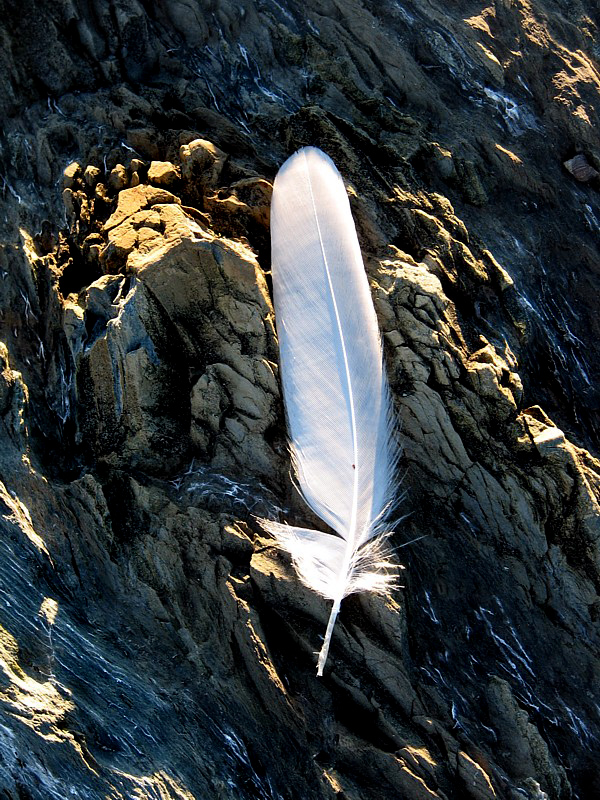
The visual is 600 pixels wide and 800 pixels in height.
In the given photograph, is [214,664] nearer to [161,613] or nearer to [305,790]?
[161,613]

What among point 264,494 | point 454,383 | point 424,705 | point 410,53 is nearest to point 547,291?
point 454,383

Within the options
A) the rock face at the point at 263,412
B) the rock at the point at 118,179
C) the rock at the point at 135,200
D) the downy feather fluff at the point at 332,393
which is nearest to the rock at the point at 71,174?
the rock face at the point at 263,412

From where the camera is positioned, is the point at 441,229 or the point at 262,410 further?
the point at 441,229

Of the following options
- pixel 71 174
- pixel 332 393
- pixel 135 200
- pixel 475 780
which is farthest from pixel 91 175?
pixel 475 780

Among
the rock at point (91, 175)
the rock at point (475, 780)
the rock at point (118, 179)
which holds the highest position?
the rock at point (118, 179)

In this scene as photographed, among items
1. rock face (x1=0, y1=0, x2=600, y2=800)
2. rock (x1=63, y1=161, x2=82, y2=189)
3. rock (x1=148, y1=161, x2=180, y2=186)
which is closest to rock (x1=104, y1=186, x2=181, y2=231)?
rock face (x1=0, y1=0, x2=600, y2=800)

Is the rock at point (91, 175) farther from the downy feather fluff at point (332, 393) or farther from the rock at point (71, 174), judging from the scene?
the downy feather fluff at point (332, 393)
